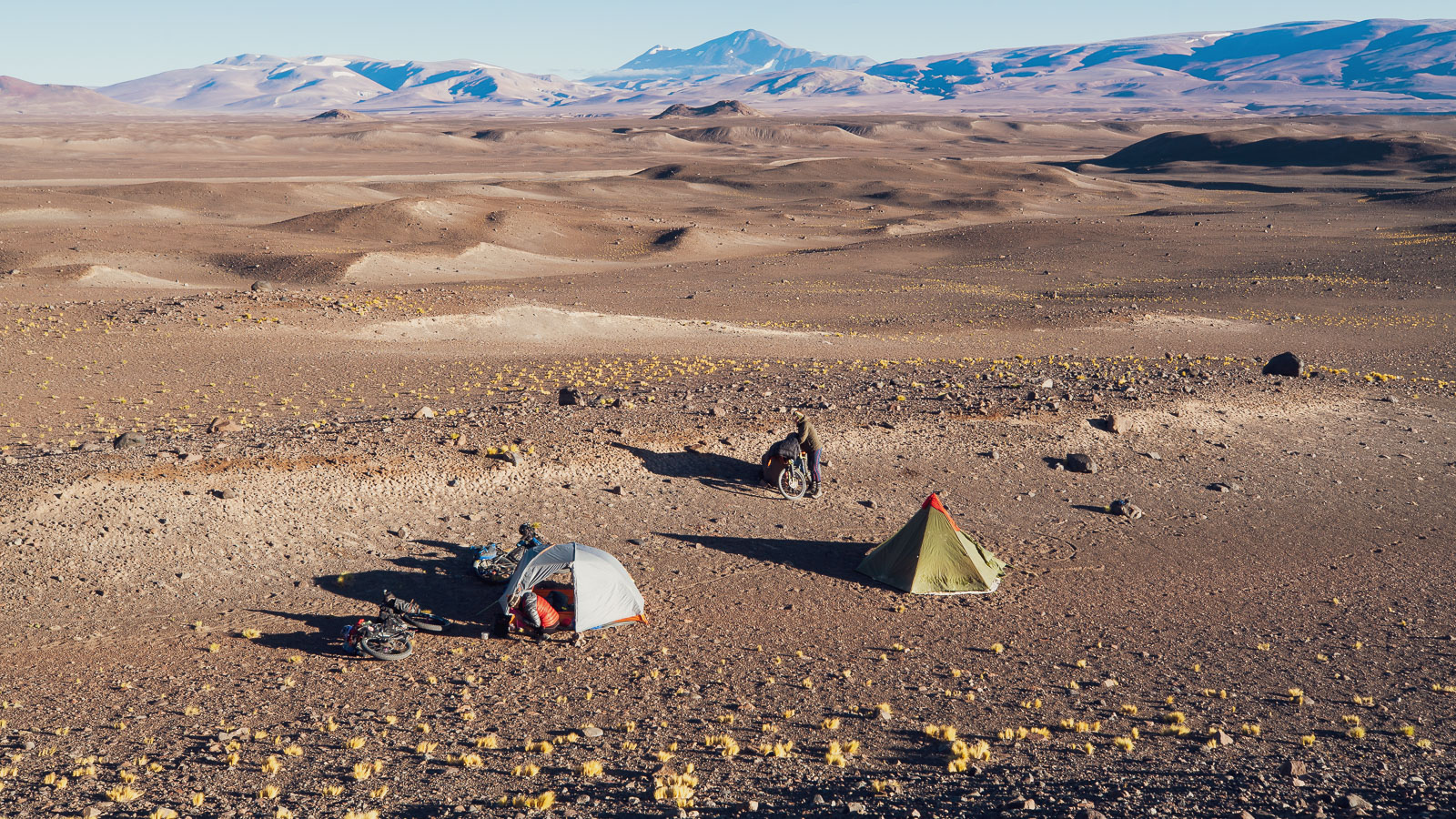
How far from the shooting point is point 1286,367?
24.8 m

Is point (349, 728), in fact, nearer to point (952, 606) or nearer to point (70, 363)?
point (952, 606)

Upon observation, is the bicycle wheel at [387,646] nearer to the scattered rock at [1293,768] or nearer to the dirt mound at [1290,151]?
the scattered rock at [1293,768]

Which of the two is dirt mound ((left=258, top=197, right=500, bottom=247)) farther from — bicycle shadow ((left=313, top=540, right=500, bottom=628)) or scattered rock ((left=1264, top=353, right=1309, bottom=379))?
bicycle shadow ((left=313, top=540, right=500, bottom=628))

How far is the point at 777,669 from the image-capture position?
11664 mm

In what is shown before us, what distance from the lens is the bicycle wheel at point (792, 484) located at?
17188mm

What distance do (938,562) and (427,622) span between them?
7.17 metres

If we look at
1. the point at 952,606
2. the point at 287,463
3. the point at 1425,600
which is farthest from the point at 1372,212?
the point at 287,463

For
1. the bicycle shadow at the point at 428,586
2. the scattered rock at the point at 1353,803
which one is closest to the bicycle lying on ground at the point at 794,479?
the bicycle shadow at the point at 428,586

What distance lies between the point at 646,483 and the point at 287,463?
19.8ft

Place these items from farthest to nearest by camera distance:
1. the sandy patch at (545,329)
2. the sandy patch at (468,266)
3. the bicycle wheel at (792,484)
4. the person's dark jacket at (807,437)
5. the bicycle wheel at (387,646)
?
the sandy patch at (468,266) < the sandy patch at (545,329) < the bicycle wheel at (792,484) < the person's dark jacket at (807,437) < the bicycle wheel at (387,646)

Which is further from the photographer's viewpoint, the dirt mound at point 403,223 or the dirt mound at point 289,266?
the dirt mound at point 403,223

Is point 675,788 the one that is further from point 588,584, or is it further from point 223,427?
point 223,427

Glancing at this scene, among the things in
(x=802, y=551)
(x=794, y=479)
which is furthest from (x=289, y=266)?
(x=802, y=551)

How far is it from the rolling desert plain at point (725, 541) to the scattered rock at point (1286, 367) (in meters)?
0.26
